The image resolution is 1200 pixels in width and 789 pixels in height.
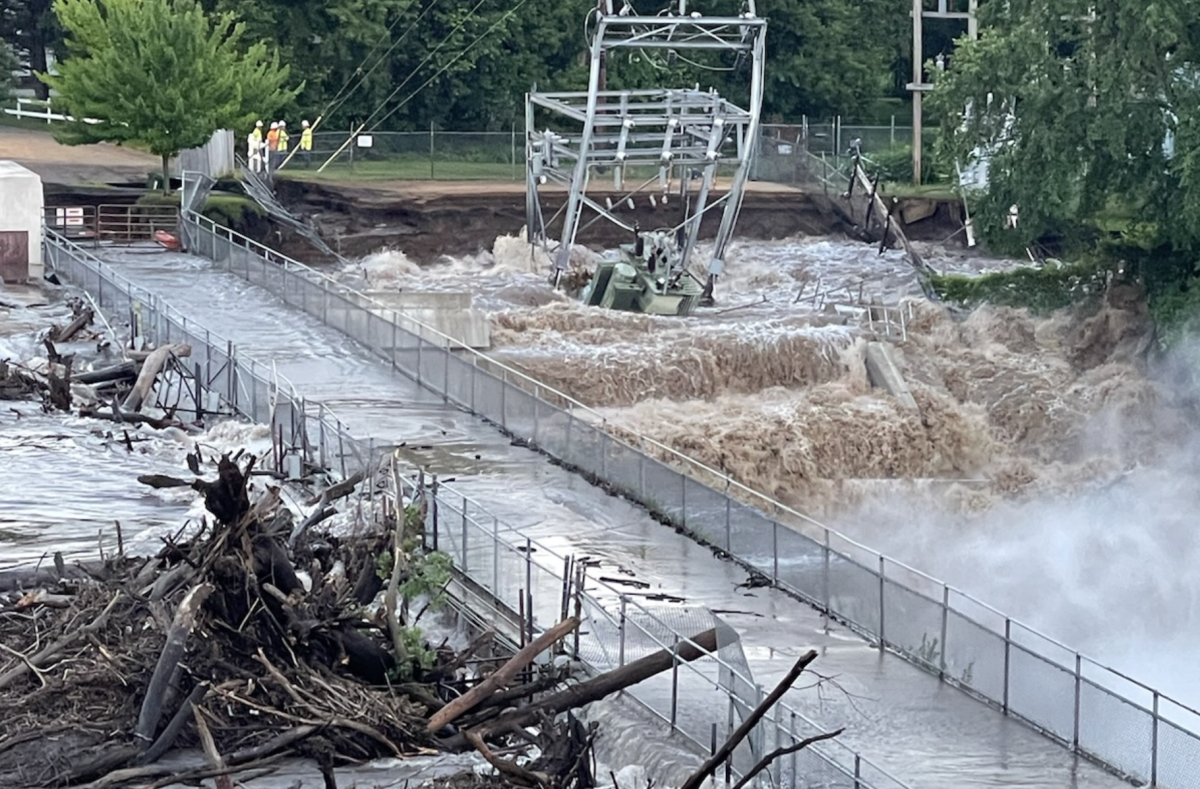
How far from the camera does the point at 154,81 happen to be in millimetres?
58594

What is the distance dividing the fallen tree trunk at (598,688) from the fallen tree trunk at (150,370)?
1873cm

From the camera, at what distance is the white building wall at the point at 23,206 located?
50.5 metres

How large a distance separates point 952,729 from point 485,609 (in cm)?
574

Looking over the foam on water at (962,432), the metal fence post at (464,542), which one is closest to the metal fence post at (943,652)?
the metal fence post at (464,542)

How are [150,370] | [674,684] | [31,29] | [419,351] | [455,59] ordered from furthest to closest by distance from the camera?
[31,29], [455,59], [419,351], [150,370], [674,684]

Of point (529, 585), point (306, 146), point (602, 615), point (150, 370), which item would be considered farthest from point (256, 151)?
point (602, 615)

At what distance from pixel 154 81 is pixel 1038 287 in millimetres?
24710

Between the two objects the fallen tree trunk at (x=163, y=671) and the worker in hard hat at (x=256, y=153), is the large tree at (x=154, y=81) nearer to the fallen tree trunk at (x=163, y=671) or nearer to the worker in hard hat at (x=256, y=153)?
the worker in hard hat at (x=256, y=153)

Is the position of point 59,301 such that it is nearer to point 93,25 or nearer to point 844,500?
point 93,25

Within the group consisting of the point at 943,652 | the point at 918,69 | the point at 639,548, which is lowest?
the point at 943,652

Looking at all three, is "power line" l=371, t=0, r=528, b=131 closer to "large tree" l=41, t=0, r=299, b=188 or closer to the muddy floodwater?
"large tree" l=41, t=0, r=299, b=188

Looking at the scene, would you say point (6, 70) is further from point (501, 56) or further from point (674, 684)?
point (674, 684)

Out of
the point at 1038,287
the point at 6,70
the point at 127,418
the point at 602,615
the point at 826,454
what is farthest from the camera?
the point at 6,70

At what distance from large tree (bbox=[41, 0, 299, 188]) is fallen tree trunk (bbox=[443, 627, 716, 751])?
4001 centimetres
